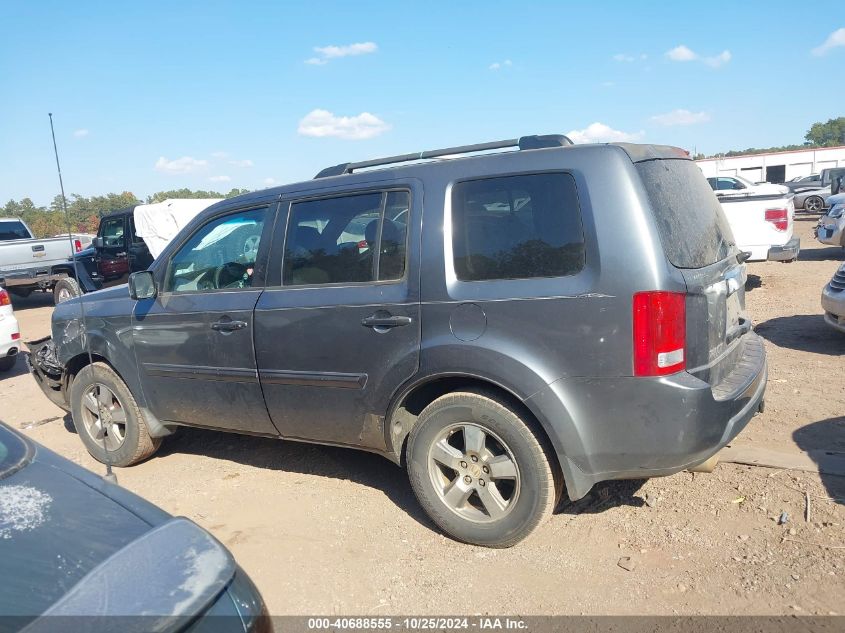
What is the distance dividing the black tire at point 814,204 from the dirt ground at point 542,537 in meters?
24.5

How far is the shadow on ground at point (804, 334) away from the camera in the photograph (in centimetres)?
661

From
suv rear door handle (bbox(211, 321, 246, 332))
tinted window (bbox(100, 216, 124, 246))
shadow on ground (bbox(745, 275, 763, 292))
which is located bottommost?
shadow on ground (bbox(745, 275, 763, 292))

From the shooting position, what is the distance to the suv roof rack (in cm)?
333

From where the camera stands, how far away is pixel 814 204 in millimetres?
26031

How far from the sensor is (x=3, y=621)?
1476mm

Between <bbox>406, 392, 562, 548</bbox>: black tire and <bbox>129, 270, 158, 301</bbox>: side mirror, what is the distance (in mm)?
2131

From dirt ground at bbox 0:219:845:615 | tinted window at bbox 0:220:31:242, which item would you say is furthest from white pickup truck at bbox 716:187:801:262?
tinted window at bbox 0:220:31:242

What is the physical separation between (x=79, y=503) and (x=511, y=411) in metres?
1.89

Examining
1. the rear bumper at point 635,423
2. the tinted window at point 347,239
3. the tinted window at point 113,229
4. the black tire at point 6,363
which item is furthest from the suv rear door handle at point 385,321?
the tinted window at point 113,229

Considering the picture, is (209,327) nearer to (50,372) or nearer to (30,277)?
(50,372)

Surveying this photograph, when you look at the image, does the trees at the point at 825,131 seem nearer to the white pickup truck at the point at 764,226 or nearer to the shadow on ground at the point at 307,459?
the white pickup truck at the point at 764,226

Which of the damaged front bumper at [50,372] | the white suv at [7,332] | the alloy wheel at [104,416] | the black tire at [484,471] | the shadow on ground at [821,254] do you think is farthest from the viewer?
the shadow on ground at [821,254]

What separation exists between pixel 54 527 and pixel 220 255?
105 inches

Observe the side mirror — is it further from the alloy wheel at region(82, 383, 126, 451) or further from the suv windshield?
the suv windshield
